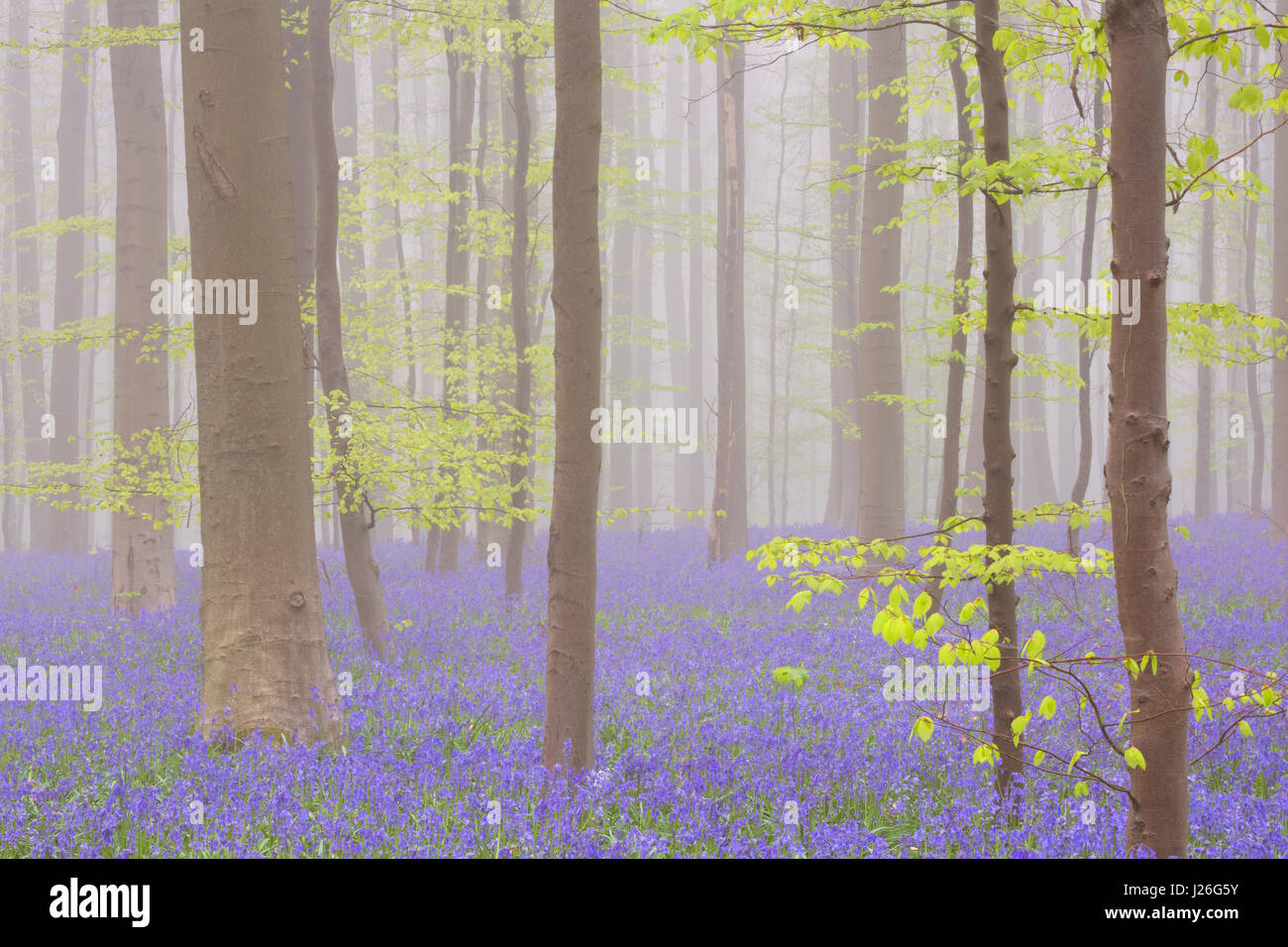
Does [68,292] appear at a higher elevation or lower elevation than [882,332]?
higher

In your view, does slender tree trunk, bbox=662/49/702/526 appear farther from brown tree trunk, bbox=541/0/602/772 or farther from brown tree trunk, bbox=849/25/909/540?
brown tree trunk, bbox=541/0/602/772

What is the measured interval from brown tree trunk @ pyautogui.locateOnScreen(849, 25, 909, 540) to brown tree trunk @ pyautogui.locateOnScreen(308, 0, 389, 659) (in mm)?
6922

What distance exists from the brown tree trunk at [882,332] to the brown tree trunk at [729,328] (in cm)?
410

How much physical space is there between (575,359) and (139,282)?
9107 mm

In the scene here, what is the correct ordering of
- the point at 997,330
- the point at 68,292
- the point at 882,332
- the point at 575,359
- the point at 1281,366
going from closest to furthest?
the point at 997,330 → the point at 575,359 → the point at 882,332 → the point at 1281,366 → the point at 68,292

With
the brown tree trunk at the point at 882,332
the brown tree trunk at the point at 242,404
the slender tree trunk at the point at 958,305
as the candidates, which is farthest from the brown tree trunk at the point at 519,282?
the brown tree trunk at the point at 242,404

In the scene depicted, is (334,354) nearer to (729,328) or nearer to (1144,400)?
(1144,400)

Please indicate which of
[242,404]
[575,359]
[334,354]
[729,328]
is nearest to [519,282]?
[334,354]

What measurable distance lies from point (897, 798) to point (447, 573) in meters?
10.3

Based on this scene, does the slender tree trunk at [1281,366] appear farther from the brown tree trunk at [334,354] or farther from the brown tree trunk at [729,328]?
the brown tree trunk at [334,354]

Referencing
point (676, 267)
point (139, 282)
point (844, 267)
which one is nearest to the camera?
point (139, 282)

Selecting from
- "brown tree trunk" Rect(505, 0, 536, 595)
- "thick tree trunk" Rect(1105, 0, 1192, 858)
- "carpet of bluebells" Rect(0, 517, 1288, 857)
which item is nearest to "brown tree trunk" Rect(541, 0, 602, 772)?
"carpet of bluebells" Rect(0, 517, 1288, 857)

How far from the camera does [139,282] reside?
1190 centimetres
